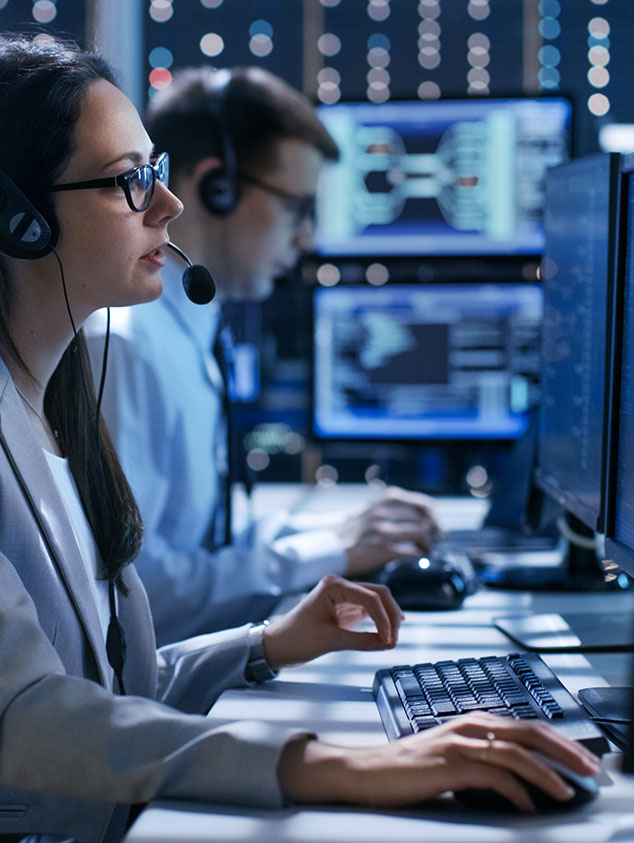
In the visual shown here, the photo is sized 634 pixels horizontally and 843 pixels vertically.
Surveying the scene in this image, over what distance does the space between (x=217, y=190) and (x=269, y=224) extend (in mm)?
129

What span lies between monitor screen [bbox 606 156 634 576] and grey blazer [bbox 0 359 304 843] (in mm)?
471

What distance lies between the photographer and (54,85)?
36.6 inches

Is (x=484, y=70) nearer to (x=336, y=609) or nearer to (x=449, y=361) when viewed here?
(x=449, y=361)

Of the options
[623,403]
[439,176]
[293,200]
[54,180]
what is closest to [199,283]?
[54,180]

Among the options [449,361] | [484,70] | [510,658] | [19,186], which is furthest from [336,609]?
[484,70]

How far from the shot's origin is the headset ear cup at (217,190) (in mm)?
1663

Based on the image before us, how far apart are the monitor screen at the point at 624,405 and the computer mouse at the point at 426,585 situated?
1.01 ft

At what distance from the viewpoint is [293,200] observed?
1749 mm

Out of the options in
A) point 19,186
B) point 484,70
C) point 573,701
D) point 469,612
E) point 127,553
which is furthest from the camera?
point 484,70

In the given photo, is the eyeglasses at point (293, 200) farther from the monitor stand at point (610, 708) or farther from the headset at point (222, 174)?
the monitor stand at point (610, 708)

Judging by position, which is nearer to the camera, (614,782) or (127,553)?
(614,782)

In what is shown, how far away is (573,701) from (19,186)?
2.26ft

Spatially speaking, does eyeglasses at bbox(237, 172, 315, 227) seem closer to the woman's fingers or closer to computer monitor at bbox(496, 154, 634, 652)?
computer monitor at bbox(496, 154, 634, 652)

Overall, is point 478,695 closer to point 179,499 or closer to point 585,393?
point 585,393
